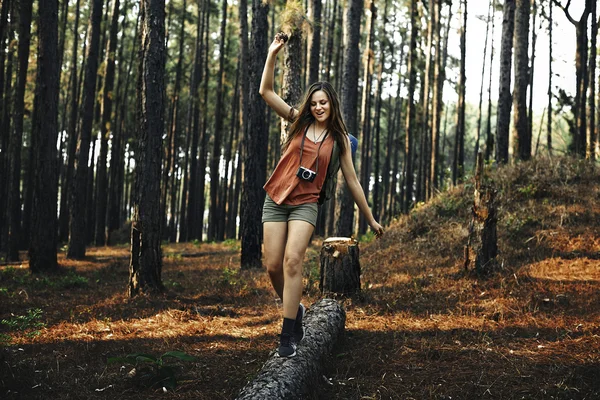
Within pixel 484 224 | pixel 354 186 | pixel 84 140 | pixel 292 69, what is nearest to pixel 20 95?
pixel 84 140

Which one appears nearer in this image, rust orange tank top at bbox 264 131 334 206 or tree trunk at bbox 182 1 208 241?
rust orange tank top at bbox 264 131 334 206

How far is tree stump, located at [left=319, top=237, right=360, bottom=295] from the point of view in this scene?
7.26 m

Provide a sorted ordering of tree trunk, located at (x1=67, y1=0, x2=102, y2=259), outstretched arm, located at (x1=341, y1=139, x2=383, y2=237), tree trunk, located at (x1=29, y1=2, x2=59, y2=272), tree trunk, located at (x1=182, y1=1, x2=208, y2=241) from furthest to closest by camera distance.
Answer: tree trunk, located at (x1=182, y1=1, x2=208, y2=241)
tree trunk, located at (x1=67, y1=0, x2=102, y2=259)
tree trunk, located at (x1=29, y1=2, x2=59, y2=272)
outstretched arm, located at (x1=341, y1=139, x2=383, y2=237)

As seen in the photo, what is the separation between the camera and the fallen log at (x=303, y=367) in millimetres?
3521

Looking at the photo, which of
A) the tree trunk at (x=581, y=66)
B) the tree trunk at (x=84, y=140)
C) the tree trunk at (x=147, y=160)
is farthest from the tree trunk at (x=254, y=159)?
the tree trunk at (x=581, y=66)

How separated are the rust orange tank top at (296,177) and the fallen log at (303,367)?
1306 millimetres

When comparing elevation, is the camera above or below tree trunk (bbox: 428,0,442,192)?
below

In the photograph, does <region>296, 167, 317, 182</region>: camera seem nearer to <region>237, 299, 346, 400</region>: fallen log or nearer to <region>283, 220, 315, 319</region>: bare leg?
<region>283, 220, 315, 319</region>: bare leg

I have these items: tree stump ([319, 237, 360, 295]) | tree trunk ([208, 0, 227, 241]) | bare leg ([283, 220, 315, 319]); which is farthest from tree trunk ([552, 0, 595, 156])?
bare leg ([283, 220, 315, 319])

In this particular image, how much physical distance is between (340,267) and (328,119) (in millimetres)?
3213

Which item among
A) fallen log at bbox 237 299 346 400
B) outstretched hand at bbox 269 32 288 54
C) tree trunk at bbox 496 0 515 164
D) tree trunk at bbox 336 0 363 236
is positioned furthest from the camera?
tree trunk at bbox 496 0 515 164

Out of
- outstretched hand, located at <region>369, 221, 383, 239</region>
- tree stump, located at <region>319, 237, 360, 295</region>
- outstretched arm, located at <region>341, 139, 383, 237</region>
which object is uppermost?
outstretched arm, located at <region>341, 139, 383, 237</region>

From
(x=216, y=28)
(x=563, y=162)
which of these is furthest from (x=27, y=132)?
(x=563, y=162)

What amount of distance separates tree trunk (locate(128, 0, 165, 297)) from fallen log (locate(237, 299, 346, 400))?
345 centimetres
